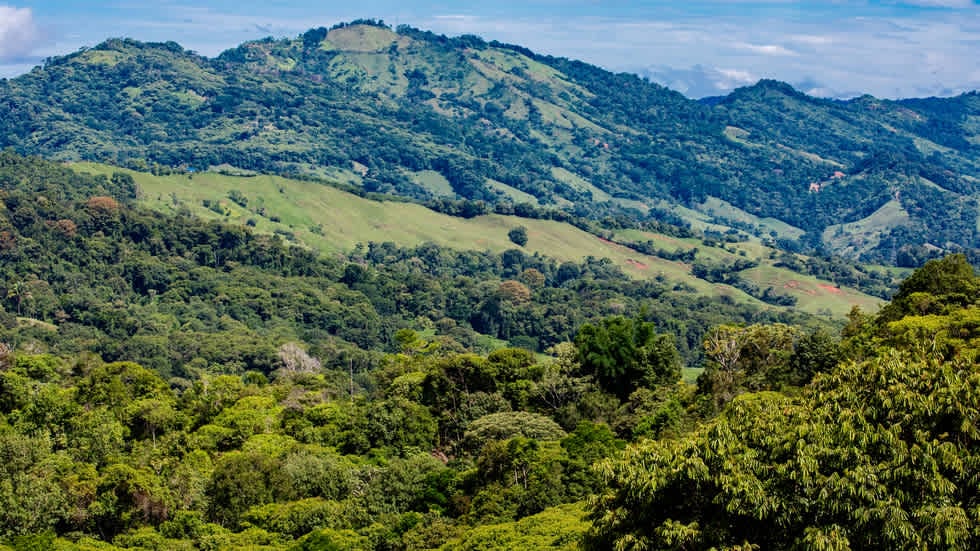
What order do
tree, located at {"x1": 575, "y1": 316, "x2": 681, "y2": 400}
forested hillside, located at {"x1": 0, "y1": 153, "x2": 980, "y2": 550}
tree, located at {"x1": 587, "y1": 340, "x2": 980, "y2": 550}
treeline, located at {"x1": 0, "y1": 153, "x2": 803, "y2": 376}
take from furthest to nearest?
treeline, located at {"x1": 0, "y1": 153, "x2": 803, "y2": 376} → tree, located at {"x1": 575, "y1": 316, "x2": 681, "y2": 400} → forested hillside, located at {"x1": 0, "y1": 153, "x2": 980, "y2": 550} → tree, located at {"x1": 587, "y1": 340, "x2": 980, "y2": 550}

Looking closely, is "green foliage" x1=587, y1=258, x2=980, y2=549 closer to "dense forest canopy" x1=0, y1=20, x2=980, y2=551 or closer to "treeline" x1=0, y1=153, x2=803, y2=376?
"dense forest canopy" x1=0, y1=20, x2=980, y2=551

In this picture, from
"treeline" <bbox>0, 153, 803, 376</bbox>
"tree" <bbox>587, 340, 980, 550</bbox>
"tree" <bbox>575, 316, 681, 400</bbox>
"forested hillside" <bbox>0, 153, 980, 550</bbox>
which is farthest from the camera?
"treeline" <bbox>0, 153, 803, 376</bbox>

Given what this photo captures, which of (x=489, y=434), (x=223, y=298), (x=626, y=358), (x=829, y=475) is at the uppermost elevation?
(x=829, y=475)

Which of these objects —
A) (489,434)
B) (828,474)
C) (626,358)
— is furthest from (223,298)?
(828,474)

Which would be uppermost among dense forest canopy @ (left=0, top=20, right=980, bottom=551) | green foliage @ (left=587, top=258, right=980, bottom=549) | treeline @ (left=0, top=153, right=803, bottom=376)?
green foliage @ (left=587, top=258, right=980, bottom=549)

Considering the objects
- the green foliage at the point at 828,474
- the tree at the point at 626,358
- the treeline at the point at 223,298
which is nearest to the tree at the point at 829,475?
the green foliage at the point at 828,474

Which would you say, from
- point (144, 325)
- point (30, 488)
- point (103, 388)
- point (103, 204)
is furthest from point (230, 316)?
point (30, 488)

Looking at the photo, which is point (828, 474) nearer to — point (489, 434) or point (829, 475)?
point (829, 475)

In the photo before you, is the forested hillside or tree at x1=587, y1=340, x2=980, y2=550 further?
the forested hillside

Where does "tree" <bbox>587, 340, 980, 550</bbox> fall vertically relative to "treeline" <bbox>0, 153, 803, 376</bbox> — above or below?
above

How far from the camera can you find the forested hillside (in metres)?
20.4

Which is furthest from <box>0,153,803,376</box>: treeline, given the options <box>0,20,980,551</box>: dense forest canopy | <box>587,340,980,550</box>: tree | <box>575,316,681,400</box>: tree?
<box>587,340,980,550</box>: tree

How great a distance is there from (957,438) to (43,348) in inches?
3785

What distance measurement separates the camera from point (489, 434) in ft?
153
